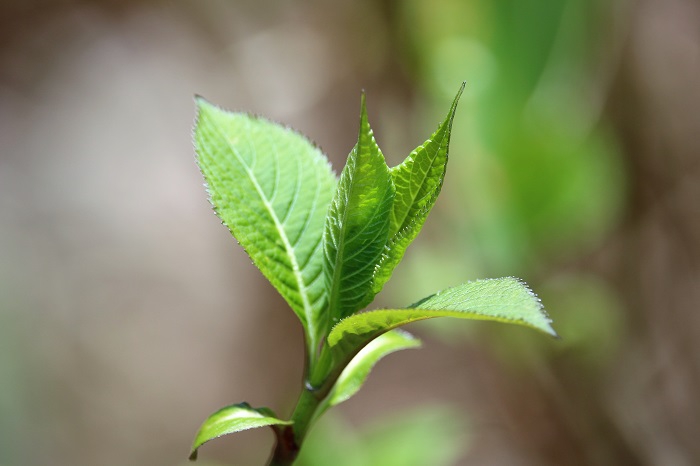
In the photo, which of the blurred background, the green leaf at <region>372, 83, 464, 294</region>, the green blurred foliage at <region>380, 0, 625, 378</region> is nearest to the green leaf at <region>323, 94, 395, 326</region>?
the green leaf at <region>372, 83, 464, 294</region>

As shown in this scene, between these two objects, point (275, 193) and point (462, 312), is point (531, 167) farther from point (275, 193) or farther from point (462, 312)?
point (462, 312)

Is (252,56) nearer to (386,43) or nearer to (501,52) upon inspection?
(386,43)

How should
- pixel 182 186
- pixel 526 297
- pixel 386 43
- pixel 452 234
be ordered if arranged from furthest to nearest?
pixel 386 43, pixel 182 186, pixel 452 234, pixel 526 297

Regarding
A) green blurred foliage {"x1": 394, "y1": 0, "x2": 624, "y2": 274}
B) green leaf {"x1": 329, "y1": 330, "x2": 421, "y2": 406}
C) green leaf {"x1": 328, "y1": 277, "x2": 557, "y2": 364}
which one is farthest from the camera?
green blurred foliage {"x1": 394, "y1": 0, "x2": 624, "y2": 274}

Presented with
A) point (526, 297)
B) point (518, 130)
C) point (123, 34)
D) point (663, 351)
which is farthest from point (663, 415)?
point (123, 34)

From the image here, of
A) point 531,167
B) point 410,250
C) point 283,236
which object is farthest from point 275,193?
point 410,250

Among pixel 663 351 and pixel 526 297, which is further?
pixel 663 351

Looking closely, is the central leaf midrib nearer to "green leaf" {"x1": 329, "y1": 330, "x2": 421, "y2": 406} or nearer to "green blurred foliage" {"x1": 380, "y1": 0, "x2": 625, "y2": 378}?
"green leaf" {"x1": 329, "y1": 330, "x2": 421, "y2": 406}
